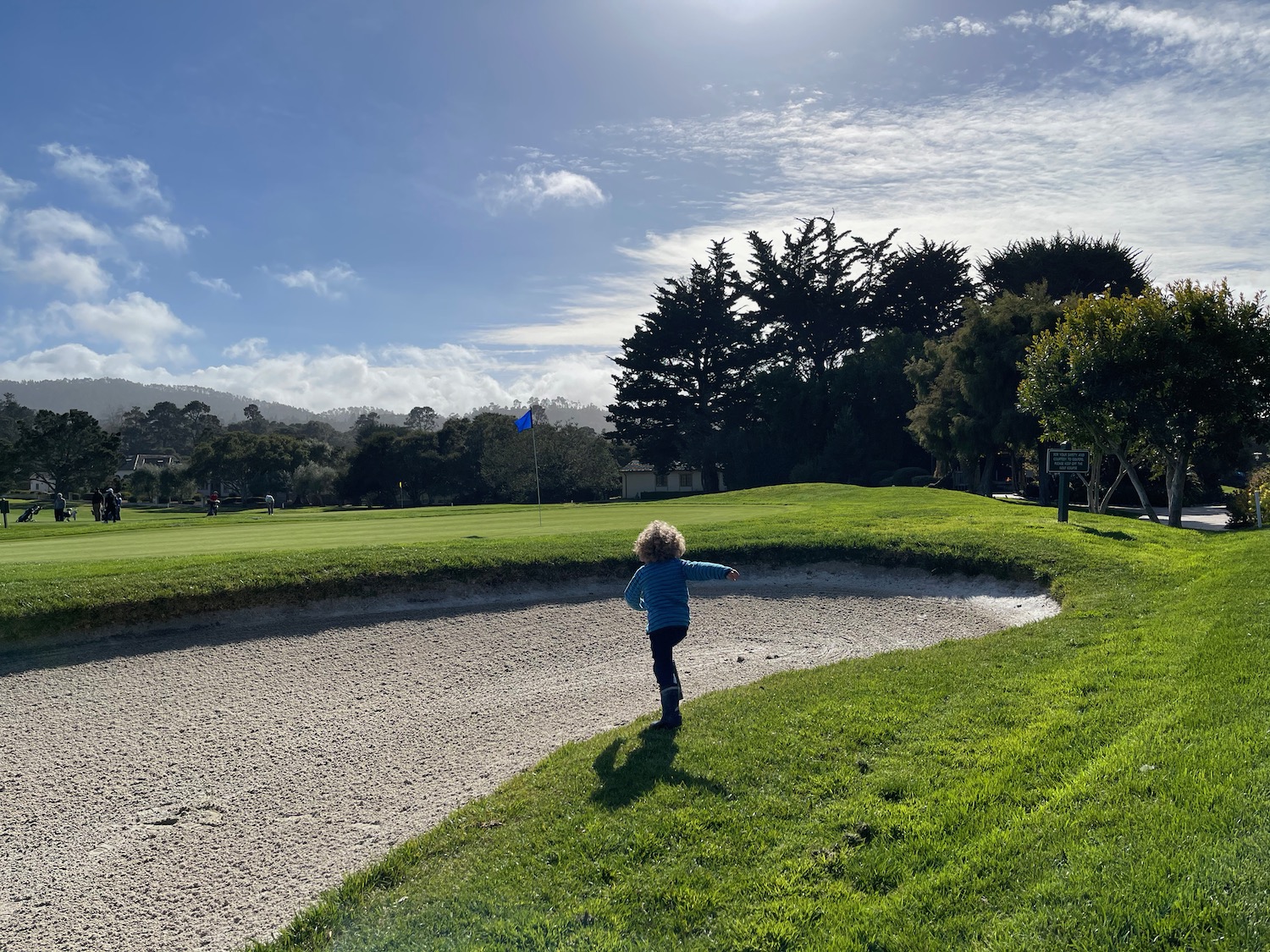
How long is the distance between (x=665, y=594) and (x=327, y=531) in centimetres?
1675

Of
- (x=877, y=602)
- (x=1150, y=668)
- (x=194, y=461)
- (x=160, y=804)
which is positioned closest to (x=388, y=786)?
(x=160, y=804)

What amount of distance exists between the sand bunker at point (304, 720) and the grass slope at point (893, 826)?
3.87 feet

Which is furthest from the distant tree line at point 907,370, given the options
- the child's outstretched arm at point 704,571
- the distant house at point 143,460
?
the distant house at point 143,460

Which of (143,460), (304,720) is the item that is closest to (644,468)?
(304,720)

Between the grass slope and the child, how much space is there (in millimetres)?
442

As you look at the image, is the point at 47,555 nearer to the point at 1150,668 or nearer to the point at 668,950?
the point at 668,950

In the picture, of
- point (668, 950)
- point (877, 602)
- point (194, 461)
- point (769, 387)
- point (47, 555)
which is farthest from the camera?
point (194, 461)

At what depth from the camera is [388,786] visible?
750cm

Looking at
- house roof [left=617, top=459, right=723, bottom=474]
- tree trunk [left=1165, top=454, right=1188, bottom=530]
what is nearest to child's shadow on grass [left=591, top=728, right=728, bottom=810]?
tree trunk [left=1165, top=454, right=1188, bottom=530]

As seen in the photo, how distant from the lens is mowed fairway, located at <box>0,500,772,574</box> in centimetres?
1773

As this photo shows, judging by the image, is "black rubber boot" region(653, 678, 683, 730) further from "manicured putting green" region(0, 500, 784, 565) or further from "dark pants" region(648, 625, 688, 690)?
"manicured putting green" region(0, 500, 784, 565)

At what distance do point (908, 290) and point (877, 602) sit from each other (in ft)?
180

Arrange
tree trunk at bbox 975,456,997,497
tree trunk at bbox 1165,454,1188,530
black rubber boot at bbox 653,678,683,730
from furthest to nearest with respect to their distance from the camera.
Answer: tree trunk at bbox 975,456,997,497, tree trunk at bbox 1165,454,1188,530, black rubber boot at bbox 653,678,683,730

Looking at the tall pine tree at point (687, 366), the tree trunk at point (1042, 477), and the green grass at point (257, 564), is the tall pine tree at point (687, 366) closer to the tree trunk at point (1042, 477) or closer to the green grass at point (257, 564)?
the tree trunk at point (1042, 477)
